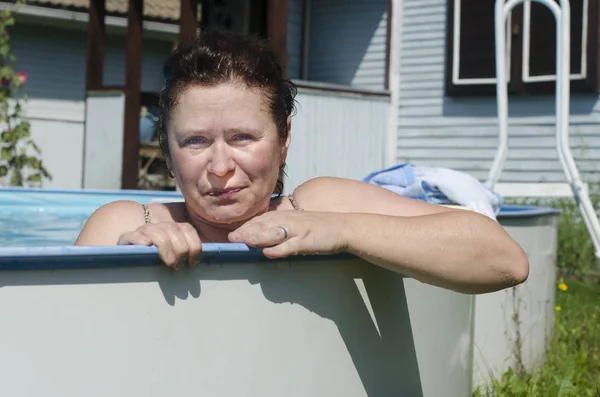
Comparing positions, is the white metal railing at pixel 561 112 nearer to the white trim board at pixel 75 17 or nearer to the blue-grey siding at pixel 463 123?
the blue-grey siding at pixel 463 123

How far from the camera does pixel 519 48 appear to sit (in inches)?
395

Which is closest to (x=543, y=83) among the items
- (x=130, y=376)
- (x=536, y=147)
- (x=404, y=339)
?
(x=536, y=147)

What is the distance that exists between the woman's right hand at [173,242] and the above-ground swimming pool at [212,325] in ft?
0.09

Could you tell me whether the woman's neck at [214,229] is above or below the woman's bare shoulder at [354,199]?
below

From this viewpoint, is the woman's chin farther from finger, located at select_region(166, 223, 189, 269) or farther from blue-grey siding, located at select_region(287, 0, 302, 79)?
blue-grey siding, located at select_region(287, 0, 302, 79)

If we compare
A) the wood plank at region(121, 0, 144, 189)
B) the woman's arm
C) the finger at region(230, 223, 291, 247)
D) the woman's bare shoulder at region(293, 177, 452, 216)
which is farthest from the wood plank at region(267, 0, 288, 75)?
the finger at region(230, 223, 291, 247)

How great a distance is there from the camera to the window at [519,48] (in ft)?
31.3

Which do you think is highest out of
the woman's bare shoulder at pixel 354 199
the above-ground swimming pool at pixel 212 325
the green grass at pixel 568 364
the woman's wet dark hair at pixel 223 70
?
the woman's wet dark hair at pixel 223 70

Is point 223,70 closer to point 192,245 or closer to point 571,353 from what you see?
point 192,245

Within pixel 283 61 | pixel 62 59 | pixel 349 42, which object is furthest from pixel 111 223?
pixel 62 59

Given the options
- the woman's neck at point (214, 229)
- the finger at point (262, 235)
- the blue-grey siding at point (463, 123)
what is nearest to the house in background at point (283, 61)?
the blue-grey siding at point (463, 123)

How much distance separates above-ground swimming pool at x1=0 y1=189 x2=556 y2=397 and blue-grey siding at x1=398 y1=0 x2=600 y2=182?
314 inches

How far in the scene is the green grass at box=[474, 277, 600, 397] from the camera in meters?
3.13

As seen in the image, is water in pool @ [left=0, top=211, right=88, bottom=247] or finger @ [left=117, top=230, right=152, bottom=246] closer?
finger @ [left=117, top=230, right=152, bottom=246]
